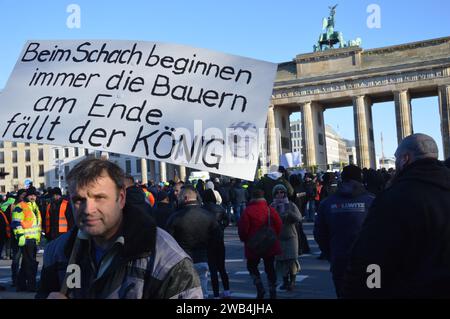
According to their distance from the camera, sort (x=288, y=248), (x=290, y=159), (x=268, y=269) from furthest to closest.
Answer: (x=290, y=159) < (x=288, y=248) < (x=268, y=269)

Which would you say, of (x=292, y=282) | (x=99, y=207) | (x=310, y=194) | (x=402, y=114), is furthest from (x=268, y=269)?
(x=402, y=114)

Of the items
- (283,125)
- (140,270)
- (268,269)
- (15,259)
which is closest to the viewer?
(140,270)

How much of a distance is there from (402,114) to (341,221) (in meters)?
48.8

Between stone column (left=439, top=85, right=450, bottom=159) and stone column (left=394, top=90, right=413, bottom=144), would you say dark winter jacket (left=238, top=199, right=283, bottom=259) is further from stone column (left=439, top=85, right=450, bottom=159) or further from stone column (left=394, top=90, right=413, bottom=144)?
stone column (left=394, top=90, right=413, bottom=144)

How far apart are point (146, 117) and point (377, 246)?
83.0 inches

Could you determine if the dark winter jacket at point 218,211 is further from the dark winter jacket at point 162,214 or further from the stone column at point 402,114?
the stone column at point 402,114

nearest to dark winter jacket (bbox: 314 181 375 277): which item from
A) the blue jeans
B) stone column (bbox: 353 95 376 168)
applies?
the blue jeans

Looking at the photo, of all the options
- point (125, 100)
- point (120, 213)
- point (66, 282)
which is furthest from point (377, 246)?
point (125, 100)

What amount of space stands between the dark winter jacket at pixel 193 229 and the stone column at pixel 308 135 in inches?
1932

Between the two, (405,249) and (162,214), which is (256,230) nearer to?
(162,214)

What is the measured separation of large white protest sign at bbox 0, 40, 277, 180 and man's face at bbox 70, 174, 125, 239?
56.1 inches

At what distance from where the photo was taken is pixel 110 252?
2195mm

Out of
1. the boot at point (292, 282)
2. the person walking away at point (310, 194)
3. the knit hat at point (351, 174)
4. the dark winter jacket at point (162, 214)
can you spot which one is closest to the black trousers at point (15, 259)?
the dark winter jacket at point (162, 214)
